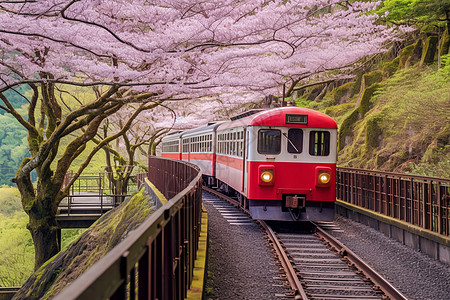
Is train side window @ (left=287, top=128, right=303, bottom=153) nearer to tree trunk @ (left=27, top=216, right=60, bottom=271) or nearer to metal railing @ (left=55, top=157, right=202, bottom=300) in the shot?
metal railing @ (left=55, top=157, right=202, bottom=300)

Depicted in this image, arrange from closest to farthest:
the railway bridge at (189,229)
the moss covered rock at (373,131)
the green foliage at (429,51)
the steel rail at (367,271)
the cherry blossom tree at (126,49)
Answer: the railway bridge at (189,229) < the steel rail at (367,271) < the cherry blossom tree at (126,49) < the moss covered rock at (373,131) < the green foliage at (429,51)

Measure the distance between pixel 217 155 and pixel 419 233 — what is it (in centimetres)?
854

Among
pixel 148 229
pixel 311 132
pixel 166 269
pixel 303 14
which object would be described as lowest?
pixel 166 269

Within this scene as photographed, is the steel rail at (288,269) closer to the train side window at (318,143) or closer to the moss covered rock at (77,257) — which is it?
the train side window at (318,143)

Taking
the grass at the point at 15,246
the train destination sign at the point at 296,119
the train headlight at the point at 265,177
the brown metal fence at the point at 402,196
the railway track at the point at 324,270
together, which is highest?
the train destination sign at the point at 296,119

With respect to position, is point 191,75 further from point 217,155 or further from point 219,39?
point 217,155

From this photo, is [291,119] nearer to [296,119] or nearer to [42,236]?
[296,119]

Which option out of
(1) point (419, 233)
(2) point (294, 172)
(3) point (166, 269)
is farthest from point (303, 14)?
(3) point (166, 269)

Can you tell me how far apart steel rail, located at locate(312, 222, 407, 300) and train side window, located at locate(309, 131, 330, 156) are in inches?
74.8

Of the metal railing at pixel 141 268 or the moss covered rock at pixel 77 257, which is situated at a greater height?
the metal railing at pixel 141 268

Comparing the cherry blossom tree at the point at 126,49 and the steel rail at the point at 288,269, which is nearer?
the steel rail at the point at 288,269

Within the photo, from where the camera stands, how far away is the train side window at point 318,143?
34.0 ft

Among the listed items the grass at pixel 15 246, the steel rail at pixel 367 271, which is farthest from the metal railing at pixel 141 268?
the grass at pixel 15 246

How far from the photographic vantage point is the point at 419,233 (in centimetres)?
823
